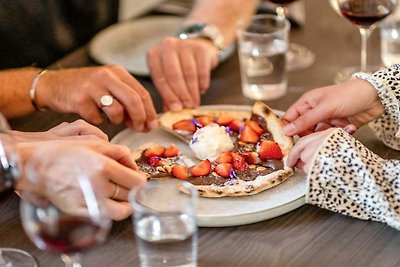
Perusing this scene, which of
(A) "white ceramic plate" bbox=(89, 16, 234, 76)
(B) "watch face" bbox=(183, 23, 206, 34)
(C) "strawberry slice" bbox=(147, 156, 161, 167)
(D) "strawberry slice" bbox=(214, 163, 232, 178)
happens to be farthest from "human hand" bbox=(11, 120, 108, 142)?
(B) "watch face" bbox=(183, 23, 206, 34)

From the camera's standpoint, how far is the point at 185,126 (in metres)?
1.75

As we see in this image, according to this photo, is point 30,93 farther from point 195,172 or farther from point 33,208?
point 33,208

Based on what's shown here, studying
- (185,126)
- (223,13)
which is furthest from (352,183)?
(223,13)

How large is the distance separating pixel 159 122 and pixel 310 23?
76 cm

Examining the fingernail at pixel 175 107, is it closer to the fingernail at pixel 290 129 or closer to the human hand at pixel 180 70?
the human hand at pixel 180 70

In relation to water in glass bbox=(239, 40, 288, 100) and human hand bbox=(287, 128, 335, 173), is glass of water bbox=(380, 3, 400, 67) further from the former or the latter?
human hand bbox=(287, 128, 335, 173)

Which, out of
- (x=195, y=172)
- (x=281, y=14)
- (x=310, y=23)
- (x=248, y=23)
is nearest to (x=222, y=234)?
(x=195, y=172)

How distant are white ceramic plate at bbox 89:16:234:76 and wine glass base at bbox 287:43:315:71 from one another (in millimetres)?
155

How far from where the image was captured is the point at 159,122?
1.80m

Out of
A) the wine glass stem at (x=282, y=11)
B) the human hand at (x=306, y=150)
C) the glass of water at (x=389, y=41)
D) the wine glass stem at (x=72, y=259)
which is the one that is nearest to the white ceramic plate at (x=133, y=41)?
the wine glass stem at (x=282, y=11)

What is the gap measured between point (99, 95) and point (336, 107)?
49 cm

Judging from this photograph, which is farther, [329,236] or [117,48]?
[117,48]

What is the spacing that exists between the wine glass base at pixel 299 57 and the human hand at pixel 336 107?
1.42ft

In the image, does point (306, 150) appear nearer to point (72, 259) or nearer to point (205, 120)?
point (205, 120)
